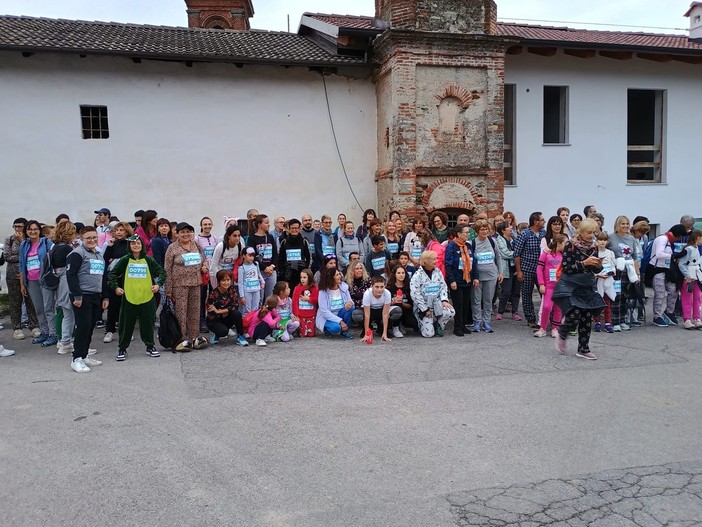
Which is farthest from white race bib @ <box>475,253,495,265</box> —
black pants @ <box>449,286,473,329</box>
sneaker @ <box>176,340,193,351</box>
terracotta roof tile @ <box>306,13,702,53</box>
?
terracotta roof tile @ <box>306,13,702,53</box>

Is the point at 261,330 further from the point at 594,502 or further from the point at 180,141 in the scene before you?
the point at 180,141

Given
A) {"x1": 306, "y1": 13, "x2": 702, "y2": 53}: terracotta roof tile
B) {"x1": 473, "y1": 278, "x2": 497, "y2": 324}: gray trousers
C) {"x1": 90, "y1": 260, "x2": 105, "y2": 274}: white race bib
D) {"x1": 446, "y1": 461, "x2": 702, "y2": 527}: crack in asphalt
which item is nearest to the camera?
{"x1": 446, "y1": 461, "x2": 702, "y2": 527}: crack in asphalt

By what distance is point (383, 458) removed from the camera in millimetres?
4547

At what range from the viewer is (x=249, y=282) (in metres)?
9.16

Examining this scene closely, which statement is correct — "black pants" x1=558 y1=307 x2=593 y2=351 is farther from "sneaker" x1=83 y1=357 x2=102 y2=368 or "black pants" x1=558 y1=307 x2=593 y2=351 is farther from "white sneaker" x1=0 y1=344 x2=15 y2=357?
"white sneaker" x1=0 y1=344 x2=15 y2=357

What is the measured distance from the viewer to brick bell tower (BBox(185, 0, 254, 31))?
Answer: 3466 centimetres

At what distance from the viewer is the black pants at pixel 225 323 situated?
8.65 meters

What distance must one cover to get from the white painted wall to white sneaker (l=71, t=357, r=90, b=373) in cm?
800

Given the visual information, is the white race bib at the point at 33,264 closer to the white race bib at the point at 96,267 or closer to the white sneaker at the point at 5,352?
the white sneaker at the point at 5,352

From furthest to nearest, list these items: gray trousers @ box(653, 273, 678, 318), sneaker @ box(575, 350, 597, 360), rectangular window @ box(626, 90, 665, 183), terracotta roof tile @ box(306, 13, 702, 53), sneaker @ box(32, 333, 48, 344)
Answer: rectangular window @ box(626, 90, 665, 183) → terracotta roof tile @ box(306, 13, 702, 53) → gray trousers @ box(653, 273, 678, 318) → sneaker @ box(32, 333, 48, 344) → sneaker @ box(575, 350, 597, 360)

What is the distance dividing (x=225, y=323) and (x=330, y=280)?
178cm

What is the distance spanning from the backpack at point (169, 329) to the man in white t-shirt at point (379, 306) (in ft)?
9.17

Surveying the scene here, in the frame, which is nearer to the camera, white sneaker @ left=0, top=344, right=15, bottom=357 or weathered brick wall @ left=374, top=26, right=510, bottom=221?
white sneaker @ left=0, top=344, right=15, bottom=357

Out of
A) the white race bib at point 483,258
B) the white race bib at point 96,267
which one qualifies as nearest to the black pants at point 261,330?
the white race bib at point 96,267
